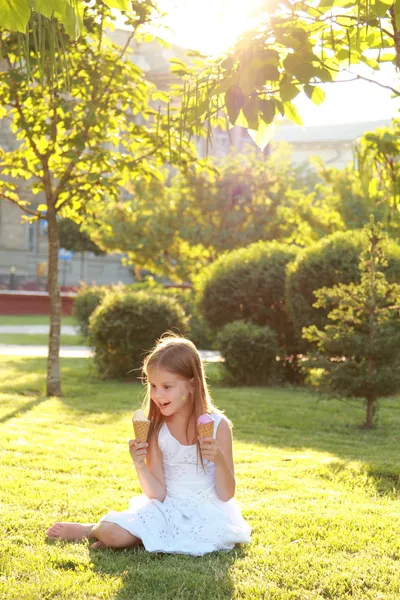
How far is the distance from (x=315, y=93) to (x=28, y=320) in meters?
25.8

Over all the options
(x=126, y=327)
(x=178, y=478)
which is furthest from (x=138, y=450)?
(x=126, y=327)

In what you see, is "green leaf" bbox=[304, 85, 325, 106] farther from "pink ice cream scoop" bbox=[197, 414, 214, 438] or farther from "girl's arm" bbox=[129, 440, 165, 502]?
"girl's arm" bbox=[129, 440, 165, 502]

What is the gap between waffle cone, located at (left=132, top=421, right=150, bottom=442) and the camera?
421 centimetres

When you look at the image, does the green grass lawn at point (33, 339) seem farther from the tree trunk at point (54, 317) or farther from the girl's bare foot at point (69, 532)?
the girl's bare foot at point (69, 532)

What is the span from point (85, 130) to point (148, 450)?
6.19m

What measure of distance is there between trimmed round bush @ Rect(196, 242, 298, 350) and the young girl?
8813 mm

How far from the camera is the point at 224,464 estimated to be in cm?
428

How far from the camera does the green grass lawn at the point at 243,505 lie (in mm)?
3783

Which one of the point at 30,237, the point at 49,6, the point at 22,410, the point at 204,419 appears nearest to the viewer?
the point at 49,6

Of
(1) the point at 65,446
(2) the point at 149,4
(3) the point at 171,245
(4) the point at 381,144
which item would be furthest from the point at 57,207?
(3) the point at 171,245

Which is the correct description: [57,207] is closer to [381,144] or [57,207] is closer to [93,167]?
[93,167]

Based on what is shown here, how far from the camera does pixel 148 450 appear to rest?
4.45 metres

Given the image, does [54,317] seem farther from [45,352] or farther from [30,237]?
[30,237]

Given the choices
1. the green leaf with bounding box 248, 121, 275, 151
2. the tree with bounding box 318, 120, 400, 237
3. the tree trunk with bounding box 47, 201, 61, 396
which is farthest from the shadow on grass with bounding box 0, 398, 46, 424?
the green leaf with bounding box 248, 121, 275, 151
